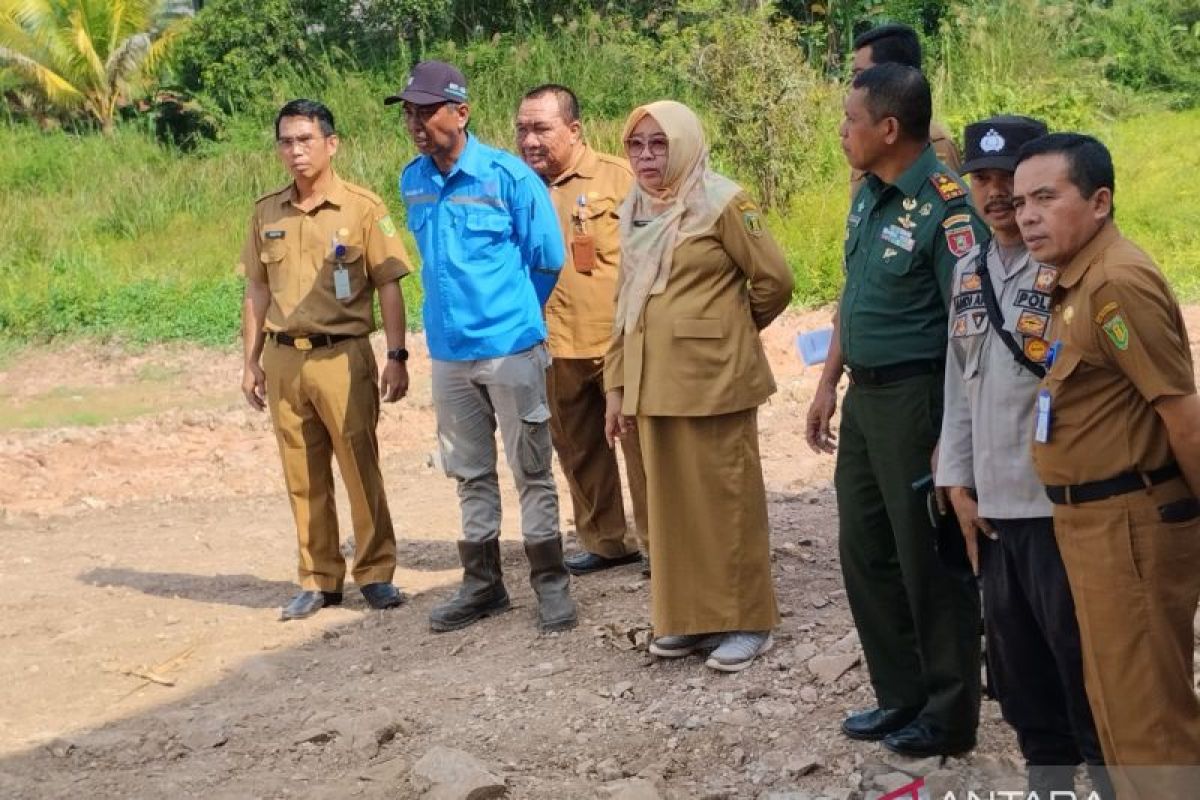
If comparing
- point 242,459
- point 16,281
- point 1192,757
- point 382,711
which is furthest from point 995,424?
point 16,281

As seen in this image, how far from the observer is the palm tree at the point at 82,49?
20.1 meters

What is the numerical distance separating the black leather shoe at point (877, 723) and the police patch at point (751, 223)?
149 cm

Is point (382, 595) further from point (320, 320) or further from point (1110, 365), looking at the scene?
point (1110, 365)

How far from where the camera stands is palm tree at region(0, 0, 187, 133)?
2014 cm

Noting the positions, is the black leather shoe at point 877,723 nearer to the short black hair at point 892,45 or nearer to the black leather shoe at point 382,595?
the short black hair at point 892,45

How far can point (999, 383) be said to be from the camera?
11.6 ft

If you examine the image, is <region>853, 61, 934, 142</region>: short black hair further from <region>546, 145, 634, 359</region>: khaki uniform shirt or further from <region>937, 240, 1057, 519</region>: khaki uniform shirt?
<region>546, 145, 634, 359</region>: khaki uniform shirt

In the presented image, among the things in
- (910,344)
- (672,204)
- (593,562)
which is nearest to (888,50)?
(672,204)

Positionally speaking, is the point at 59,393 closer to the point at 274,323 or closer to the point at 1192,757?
the point at 274,323

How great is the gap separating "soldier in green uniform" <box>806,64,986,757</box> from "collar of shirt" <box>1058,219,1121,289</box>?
0.62 meters

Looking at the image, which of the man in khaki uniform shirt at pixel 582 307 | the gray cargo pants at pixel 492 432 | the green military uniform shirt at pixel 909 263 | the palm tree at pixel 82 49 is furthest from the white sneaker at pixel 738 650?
the palm tree at pixel 82 49

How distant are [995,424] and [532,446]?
8.16 ft

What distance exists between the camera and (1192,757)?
3.21 metres

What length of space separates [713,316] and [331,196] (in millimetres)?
2044
